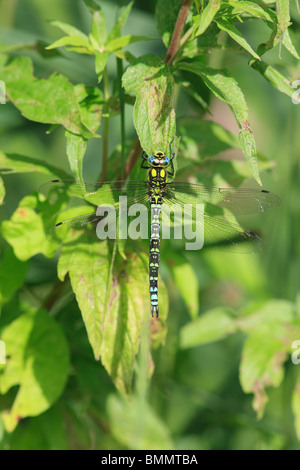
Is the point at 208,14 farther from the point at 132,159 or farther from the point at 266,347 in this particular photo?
the point at 266,347

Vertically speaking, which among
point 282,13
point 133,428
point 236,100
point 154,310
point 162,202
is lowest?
point 133,428

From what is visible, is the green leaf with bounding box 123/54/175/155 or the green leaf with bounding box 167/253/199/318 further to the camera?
the green leaf with bounding box 167/253/199/318

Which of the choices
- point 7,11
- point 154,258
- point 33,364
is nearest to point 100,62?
point 154,258

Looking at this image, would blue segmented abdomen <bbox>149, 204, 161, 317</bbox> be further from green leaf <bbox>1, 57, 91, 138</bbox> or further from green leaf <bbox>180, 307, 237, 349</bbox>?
green leaf <bbox>180, 307, 237, 349</bbox>

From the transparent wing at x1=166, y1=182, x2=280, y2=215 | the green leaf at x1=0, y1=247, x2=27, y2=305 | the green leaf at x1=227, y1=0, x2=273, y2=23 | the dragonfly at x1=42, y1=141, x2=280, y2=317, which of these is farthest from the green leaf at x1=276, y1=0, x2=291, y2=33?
the green leaf at x1=0, y1=247, x2=27, y2=305

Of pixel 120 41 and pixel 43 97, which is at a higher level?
pixel 120 41

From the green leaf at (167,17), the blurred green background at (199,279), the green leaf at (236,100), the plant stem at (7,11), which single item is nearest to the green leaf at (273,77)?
the green leaf at (236,100)
